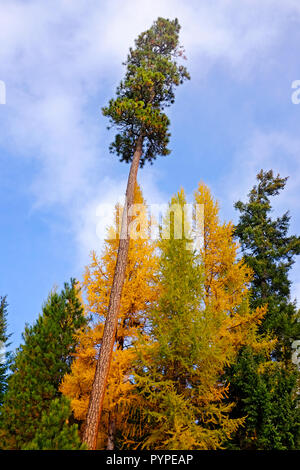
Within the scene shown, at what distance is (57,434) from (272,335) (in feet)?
31.7

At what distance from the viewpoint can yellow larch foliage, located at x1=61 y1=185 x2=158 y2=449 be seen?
975 cm

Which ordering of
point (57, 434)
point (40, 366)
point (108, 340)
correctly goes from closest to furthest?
1. point (57, 434)
2. point (40, 366)
3. point (108, 340)

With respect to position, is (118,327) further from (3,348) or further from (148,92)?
(3,348)

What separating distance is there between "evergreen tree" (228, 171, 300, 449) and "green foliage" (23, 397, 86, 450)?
4689 mm

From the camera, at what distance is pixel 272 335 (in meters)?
13.5

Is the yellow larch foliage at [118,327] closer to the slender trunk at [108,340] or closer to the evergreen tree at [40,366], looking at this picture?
the evergreen tree at [40,366]

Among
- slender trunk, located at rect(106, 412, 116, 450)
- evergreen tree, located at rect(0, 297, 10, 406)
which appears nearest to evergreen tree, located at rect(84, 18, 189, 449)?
slender trunk, located at rect(106, 412, 116, 450)

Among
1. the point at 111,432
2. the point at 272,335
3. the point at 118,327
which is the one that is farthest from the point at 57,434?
the point at 272,335

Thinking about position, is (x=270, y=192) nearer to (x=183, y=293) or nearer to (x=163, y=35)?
(x=163, y=35)

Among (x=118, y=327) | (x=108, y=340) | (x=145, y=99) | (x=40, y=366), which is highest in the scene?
(x=145, y=99)

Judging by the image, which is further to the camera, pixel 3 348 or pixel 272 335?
pixel 3 348

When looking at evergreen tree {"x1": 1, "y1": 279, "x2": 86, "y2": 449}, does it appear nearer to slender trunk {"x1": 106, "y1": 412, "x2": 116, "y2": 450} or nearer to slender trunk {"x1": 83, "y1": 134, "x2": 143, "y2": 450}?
slender trunk {"x1": 83, "y1": 134, "x2": 143, "y2": 450}
